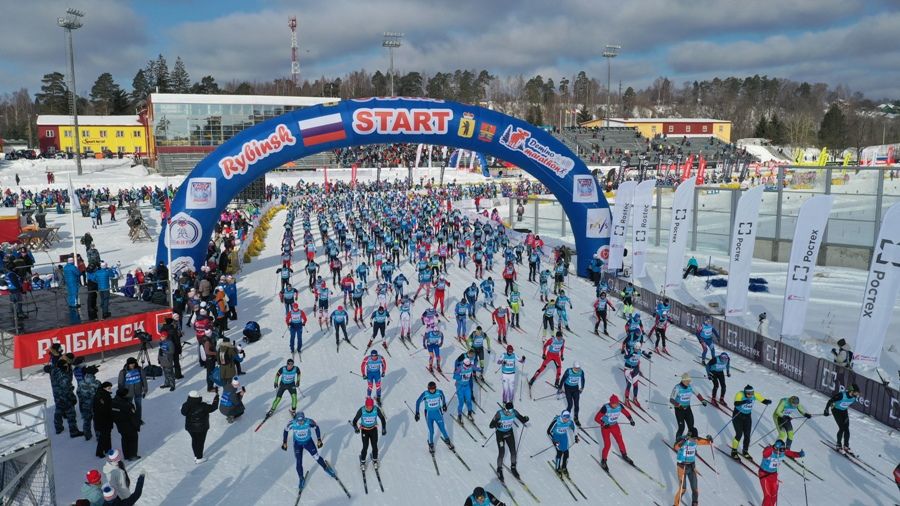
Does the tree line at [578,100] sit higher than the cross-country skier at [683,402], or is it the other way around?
the tree line at [578,100]

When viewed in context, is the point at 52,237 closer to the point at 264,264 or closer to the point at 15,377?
the point at 264,264

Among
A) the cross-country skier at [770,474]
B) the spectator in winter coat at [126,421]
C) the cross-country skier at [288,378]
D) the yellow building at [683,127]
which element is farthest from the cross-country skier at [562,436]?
the yellow building at [683,127]

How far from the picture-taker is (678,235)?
19.1m

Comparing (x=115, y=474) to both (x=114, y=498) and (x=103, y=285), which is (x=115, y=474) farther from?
(x=103, y=285)

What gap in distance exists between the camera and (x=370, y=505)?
8703 millimetres

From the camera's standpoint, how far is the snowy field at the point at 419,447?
30.0 feet

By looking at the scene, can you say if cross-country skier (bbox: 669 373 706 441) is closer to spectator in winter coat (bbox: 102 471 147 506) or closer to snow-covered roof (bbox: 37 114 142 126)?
spectator in winter coat (bbox: 102 471 147 506)

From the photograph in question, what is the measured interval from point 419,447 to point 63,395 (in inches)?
243

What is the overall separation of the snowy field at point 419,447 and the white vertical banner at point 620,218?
25.1 ft

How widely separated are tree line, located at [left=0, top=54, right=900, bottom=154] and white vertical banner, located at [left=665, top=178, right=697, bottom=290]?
8697cm

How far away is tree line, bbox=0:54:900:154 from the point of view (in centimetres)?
9881

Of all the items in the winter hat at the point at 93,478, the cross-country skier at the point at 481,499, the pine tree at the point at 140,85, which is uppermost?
the pine tree at the point at 140,85

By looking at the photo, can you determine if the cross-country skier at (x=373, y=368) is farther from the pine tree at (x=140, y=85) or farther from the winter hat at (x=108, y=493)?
the pine tree at (x=140, y=85)

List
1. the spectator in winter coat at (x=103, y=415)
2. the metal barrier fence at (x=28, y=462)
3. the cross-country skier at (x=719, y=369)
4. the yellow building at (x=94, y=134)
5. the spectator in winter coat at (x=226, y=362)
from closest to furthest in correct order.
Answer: the metal barrier fence at (x=28, y=462)
the spectator in winter coat at (x=103, y=415)
the spectator in winter coat at (x=226, y=362)
the cross-country skier at (x=719, y=369)
the yellow building at (x=94, y=134)
